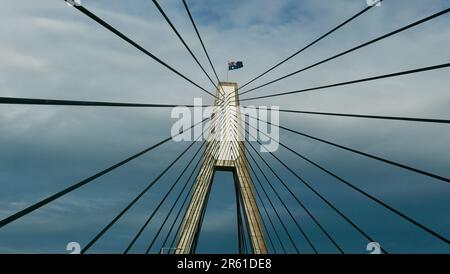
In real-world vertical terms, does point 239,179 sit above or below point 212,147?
below

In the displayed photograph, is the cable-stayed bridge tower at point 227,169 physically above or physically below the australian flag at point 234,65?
below

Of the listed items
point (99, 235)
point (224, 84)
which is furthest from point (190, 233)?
point (99, 235)

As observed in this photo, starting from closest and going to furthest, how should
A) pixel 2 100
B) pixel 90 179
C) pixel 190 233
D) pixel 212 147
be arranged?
pixel 2 100, pixel 90 179, pixel 190 233, pixel 212 147

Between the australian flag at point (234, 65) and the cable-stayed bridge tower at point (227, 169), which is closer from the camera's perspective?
the cable-stayed bridge tower at point (227, 169)

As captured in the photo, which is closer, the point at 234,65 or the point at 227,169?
the point at 227,169

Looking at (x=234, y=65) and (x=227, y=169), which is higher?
(x=234, y=65)

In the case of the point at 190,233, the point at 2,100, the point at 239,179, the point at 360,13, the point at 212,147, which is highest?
the point at 360,13

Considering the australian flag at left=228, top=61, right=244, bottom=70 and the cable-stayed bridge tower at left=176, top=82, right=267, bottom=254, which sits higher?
the australian flag at left=228, top=61, right=244, bottom=70

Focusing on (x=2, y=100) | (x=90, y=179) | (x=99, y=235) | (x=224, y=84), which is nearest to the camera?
(x=2, y=100)

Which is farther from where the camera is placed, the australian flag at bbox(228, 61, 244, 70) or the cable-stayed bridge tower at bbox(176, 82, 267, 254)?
the australian flag at bbox(228, 61, 244, 70)
